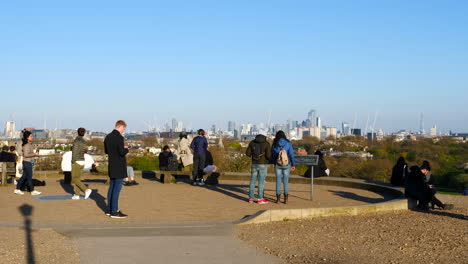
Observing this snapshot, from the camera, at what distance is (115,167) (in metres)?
10.0

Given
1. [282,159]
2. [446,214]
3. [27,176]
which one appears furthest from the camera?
[27,176]

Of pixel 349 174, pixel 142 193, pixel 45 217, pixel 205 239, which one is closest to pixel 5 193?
pixel 142 193

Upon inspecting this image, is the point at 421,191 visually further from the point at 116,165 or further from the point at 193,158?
the point at 193,158

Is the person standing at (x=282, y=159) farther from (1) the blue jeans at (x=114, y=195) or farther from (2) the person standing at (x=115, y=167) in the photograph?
(1) the blue jeans at (x=114, y=195)

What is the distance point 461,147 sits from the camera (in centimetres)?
7394

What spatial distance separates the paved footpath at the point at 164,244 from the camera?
6.62 metres

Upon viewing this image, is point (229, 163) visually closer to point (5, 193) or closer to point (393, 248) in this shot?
point (5, 193)

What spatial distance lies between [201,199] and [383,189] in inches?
216

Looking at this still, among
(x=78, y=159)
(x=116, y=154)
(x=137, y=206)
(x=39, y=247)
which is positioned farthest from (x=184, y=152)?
(x=39, y=247)

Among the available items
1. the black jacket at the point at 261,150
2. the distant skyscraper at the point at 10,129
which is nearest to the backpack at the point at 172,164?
the black jacket at the point at 261,150

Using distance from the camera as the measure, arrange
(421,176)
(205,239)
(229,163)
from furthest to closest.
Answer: (229,163)
(421,176)
(205,239)

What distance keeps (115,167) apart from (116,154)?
0.88ft

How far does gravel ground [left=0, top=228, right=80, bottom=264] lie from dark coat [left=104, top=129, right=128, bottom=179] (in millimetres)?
1906

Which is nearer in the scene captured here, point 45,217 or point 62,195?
point 45,217
